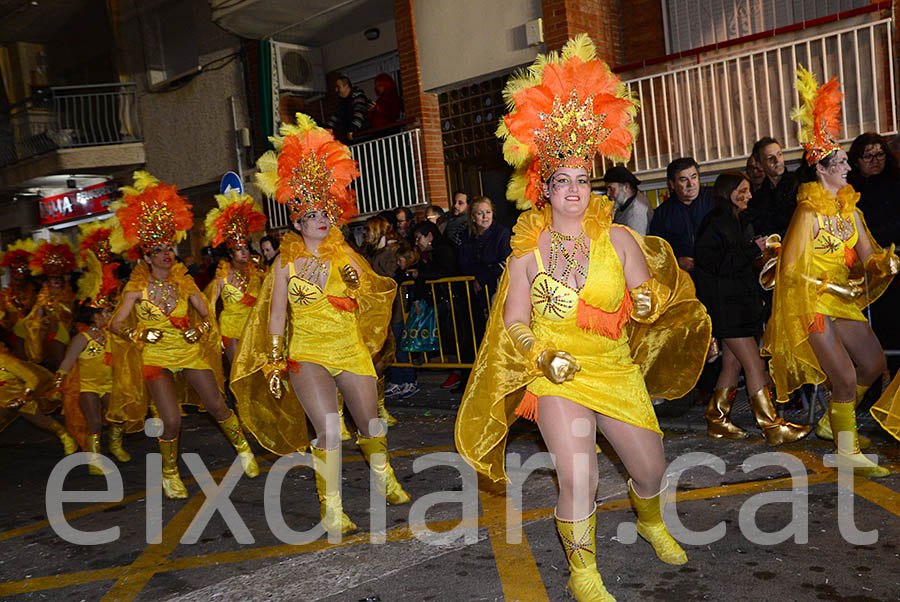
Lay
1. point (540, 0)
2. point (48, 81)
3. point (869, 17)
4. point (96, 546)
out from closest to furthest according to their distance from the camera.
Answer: point (96, 546) < point (869, 17) < point (540, 0) < point (48, 81)

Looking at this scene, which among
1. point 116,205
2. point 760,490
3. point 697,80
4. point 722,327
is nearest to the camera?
point 760,490

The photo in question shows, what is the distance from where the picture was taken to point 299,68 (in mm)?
16188

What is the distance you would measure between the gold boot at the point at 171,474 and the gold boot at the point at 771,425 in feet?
14.4

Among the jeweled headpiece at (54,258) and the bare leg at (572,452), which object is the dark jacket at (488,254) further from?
the jeweled headpiece at (54,258)

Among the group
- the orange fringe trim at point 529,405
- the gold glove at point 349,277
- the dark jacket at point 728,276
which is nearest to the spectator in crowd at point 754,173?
the dark jacket at point 728,276

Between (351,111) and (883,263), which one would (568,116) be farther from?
(351,111)

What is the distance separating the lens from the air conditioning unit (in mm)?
15977

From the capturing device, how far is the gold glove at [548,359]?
3430 mm

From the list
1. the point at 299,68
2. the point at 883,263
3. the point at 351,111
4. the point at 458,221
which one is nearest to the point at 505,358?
the point at 883,263

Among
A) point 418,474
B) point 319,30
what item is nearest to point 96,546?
point 418,474

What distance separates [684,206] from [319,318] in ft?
11.4

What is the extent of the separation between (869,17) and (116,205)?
8465mm

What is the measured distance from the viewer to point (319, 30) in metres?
15.5

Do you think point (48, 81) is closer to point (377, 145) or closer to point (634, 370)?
point (377, 145)
